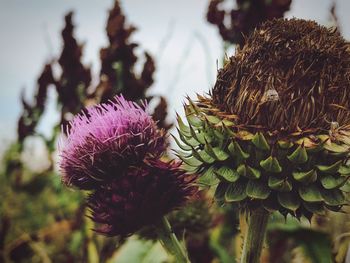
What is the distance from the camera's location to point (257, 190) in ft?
4.18

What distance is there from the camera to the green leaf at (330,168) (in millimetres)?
1243

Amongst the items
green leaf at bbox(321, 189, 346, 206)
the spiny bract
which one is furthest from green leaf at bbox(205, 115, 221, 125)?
green leaf at bbox(321, 189, 346, 206)

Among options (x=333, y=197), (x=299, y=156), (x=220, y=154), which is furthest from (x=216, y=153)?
(x=333, y=197)

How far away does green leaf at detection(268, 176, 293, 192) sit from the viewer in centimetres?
125

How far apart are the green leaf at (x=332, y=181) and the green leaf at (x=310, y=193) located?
3 centimetres

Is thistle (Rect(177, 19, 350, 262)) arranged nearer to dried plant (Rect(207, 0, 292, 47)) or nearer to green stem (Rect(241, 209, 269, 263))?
green stem (Rect(241, 209, 269, 263))

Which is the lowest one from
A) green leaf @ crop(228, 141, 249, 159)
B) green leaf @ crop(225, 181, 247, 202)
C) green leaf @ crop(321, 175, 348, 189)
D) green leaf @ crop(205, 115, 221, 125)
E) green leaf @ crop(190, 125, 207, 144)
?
green leaf @ crop(225, 181, 247, 202)

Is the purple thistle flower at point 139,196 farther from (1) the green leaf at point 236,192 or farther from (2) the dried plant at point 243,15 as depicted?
(2) the dried plant at point 243,15

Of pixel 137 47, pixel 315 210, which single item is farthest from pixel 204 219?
pixel 315 210

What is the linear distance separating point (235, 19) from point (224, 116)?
4.01 feet

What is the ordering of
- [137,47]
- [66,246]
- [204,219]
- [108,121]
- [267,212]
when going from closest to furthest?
[267,212]
[108,121]
[204,219]
[137,47]
[66,246]

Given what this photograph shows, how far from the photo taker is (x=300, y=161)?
1.26 meters

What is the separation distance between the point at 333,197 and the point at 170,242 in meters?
0.50

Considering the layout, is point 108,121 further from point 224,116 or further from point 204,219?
point 204,219
